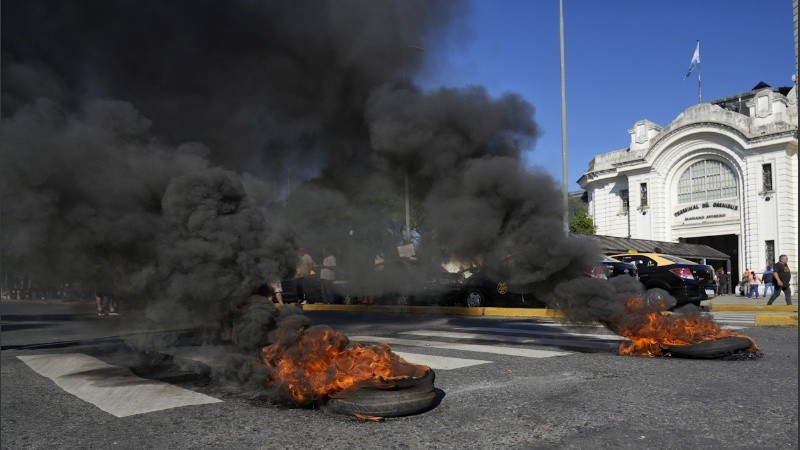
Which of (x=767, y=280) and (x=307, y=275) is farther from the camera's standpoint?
(x=767, y=280)

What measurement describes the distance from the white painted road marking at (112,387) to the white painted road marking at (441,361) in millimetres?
2321

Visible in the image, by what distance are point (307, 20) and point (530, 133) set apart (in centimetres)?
281

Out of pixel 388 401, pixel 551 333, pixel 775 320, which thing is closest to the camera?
pixel 388 401

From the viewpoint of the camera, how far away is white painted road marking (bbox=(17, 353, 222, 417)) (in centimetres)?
462

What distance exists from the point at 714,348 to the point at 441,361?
2.67m

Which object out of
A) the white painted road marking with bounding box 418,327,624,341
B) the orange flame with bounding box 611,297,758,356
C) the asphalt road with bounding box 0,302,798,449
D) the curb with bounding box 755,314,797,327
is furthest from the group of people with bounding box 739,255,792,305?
the orange flame with bounding box 611,297,758,356

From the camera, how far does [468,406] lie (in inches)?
175

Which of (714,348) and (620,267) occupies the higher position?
(620,267)

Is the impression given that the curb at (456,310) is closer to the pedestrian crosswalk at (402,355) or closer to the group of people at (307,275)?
the group of people at (307,275)

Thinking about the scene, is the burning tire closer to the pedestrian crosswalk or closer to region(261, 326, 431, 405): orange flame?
region(261, 326, 431, 405): orange flame

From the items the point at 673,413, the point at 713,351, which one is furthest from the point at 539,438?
the point at 713,351

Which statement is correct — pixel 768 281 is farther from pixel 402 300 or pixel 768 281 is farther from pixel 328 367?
pixel 328 367

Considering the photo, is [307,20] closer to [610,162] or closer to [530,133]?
[530,133]

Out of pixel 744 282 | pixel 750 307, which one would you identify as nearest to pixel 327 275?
pixel 750 307
